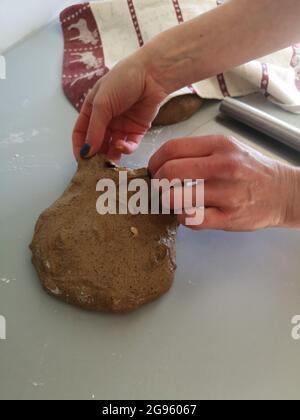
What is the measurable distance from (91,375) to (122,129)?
52 cm

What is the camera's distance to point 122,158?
Answer: 37.6 inches

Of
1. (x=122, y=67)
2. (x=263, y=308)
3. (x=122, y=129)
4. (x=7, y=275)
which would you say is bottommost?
(x=263, y=308)

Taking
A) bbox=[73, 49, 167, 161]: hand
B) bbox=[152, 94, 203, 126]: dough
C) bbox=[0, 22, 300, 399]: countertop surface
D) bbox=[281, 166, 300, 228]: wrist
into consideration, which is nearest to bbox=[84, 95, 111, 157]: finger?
bbox=[73, 49, 167, 161]: hand

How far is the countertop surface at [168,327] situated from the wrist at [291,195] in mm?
92

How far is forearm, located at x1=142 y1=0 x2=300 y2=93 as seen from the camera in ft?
2.68

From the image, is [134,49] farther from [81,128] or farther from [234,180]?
[234,180]

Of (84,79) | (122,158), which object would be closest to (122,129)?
(122,158)

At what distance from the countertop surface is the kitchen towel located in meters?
0.36

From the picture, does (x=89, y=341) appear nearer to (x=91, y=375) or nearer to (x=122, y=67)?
(x=91, y=375)

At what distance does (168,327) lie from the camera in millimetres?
701

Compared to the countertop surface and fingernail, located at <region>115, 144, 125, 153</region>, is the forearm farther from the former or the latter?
the countertop surface

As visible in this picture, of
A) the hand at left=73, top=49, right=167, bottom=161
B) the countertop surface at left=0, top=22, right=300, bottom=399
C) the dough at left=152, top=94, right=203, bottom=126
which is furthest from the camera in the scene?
the dough at left=152, top=94, right=203, bottom=126

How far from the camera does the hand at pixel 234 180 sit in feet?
2.27

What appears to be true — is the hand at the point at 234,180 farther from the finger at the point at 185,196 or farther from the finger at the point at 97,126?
the finger at the point at 97,126
